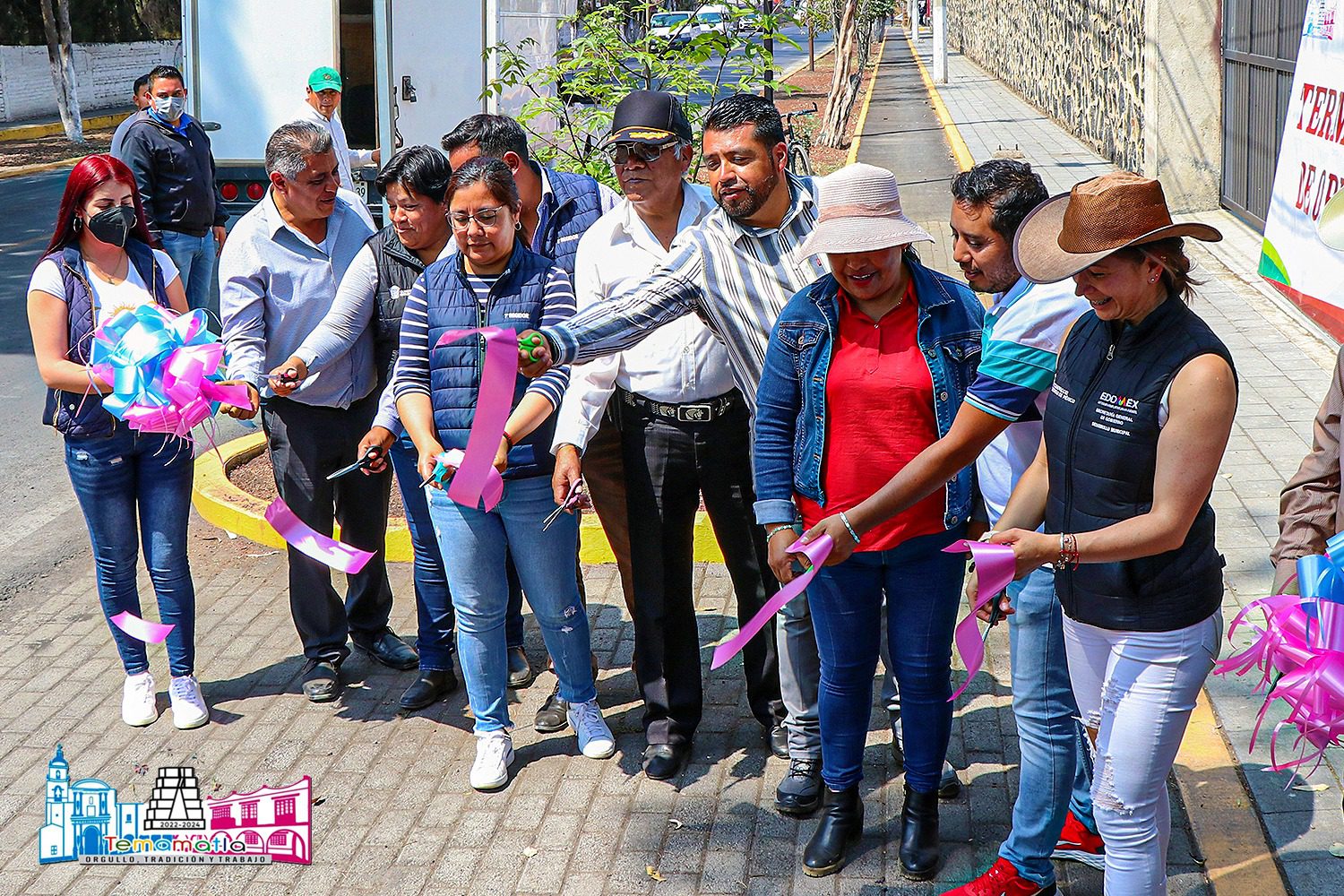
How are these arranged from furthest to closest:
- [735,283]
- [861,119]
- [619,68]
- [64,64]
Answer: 1. [861,119]
2. [64,64]
3. [619,68]
4. [735,283]

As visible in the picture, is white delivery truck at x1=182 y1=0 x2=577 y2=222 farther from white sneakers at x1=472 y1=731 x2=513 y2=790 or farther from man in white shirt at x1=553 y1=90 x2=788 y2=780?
white sneakers at x1=472 y1=731 x2=513 y2=790

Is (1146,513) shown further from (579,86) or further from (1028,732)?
(579,86)

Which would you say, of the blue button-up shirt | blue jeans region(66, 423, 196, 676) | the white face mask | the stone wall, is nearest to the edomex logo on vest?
blue jeans region(66, 423, 196, 676)

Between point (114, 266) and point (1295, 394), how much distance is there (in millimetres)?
6592

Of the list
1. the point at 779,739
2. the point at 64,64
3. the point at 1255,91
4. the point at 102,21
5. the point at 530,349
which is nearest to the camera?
the point at 530,349

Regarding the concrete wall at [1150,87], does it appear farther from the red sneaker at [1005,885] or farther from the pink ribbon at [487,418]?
the red sneaker at [1005,885]

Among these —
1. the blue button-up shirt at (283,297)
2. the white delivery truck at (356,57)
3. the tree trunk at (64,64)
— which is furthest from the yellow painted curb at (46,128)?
the blue button-up shirt at (283,297)

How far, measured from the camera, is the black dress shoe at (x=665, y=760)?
454cm

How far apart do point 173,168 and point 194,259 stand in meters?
0.80

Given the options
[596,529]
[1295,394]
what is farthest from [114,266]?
[1295,394]

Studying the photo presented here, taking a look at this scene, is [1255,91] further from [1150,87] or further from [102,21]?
[102,21]

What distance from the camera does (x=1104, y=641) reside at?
3082 mm

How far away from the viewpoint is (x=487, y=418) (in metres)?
4.02

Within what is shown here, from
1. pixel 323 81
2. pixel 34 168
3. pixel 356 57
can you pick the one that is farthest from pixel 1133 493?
pixel 34 168
